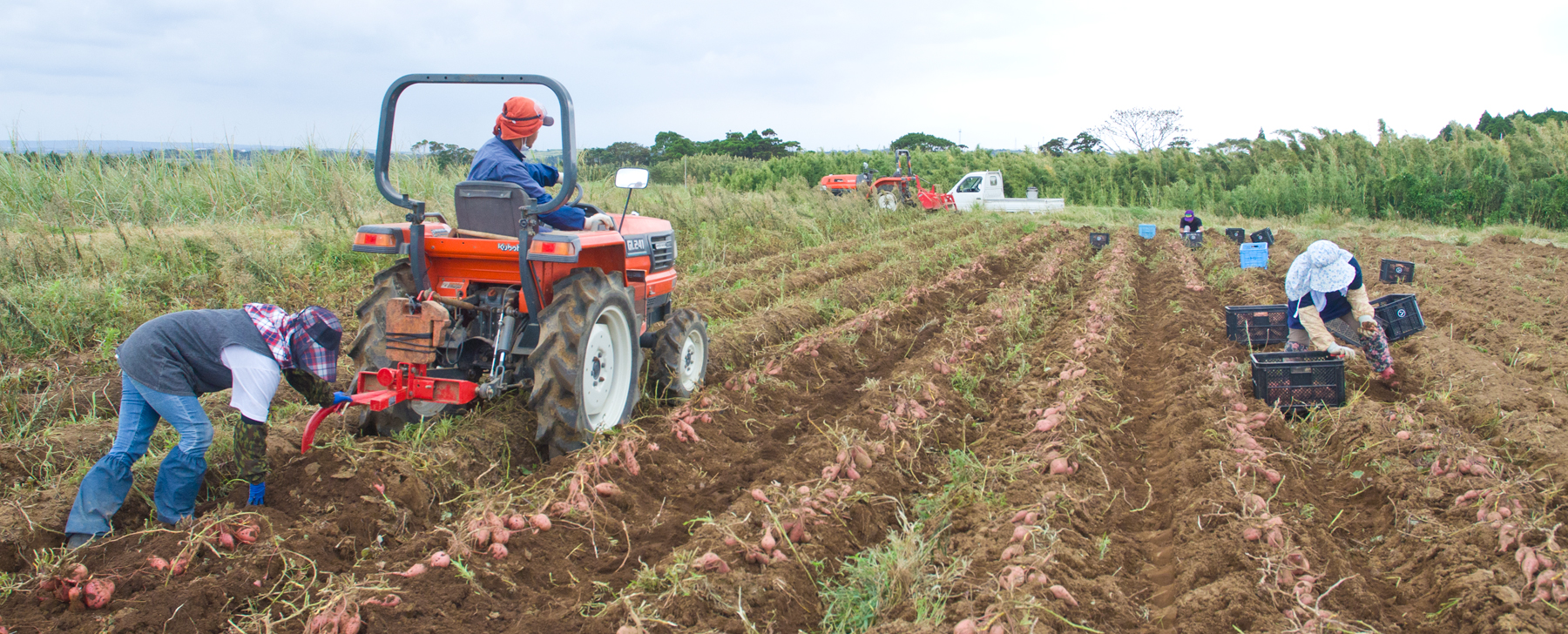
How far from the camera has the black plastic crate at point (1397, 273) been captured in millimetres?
9125

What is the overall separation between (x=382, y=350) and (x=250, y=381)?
1.99 feet

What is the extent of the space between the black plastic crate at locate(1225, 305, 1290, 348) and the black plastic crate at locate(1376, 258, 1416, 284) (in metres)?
3.84

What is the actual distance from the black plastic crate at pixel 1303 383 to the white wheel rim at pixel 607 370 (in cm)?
393

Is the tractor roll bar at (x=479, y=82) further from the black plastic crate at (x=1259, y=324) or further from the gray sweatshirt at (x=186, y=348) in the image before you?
the black plastic crate at (x=1259, y=324)

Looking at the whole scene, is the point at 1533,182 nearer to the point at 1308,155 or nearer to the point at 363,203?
the point at 1308,155

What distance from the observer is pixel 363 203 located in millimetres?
9812

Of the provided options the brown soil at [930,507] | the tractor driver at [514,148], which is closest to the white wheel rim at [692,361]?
the brown soil at [930,507]

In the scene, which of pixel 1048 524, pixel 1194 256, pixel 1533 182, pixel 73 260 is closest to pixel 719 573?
pixel 1048 524

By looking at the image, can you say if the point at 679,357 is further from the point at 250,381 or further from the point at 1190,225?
the point at 1190,225

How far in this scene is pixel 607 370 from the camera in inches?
175

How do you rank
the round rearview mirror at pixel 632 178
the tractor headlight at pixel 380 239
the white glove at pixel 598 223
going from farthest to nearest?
the white glove at pixel 598 223
the round rearview mirror at pixel 632 178
the tractor headlight at pixel 380 239

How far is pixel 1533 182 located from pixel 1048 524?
69.0 ft

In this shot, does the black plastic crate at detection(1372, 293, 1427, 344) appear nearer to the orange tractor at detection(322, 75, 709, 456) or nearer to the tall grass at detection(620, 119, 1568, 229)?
the orange tractor at detection(322, 75, 709, 456)

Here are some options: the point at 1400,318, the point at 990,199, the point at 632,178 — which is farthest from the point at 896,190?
the point at 632,178
